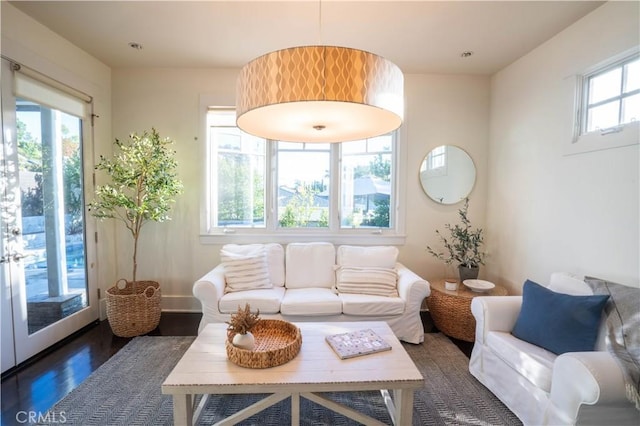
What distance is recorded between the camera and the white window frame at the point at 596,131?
1950 mm

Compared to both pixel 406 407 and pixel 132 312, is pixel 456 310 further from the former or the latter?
pixel 132 312

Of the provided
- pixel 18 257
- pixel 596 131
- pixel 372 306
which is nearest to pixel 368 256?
pixel 372 306

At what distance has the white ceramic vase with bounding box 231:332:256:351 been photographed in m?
1.64

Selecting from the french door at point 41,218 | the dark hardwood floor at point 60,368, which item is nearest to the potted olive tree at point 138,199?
the dark hardwood floor at point 60,368

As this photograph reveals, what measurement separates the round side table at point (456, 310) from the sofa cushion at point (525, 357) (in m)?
0.64

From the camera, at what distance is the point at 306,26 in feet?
8.01

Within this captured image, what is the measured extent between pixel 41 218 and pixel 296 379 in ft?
8.40

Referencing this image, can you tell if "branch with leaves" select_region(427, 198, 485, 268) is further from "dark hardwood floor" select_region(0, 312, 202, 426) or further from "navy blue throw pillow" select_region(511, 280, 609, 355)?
"dark hardwood floor" select_region(0, 312, 202, 426)

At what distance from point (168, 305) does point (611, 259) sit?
13.2 ft

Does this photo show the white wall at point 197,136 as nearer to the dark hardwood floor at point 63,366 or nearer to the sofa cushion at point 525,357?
the dark hardwood floor at point 63,366

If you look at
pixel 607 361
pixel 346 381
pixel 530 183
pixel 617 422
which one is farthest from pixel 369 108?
pixel 530 183

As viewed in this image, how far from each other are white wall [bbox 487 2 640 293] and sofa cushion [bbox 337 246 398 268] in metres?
1.23

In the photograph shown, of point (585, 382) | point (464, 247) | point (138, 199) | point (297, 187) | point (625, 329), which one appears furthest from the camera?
point (297, 187)

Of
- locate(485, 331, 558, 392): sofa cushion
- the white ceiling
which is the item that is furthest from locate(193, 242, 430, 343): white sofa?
the white ceiling
